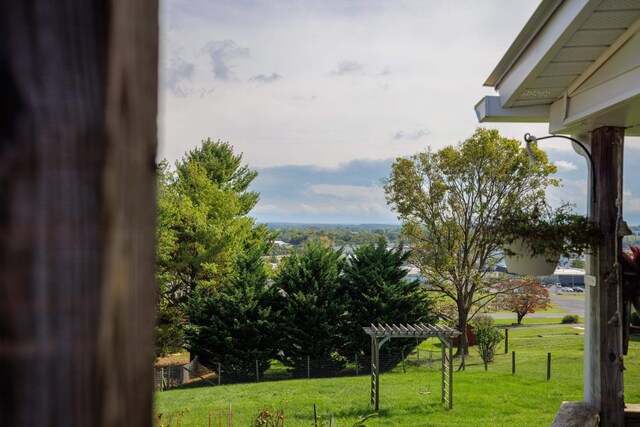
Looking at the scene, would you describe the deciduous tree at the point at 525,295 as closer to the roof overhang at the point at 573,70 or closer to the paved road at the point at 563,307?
the paved road at the point at 563,307

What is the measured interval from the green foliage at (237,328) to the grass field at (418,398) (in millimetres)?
1534

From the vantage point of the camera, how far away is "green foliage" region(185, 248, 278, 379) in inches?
505

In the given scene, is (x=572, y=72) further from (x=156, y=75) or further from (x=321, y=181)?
(x=321, y=181)

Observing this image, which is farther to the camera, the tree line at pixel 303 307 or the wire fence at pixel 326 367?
the tree line at pixel 303 307

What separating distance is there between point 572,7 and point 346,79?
14.7 m

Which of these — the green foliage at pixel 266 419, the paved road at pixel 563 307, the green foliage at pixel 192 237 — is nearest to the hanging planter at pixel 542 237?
the green foliage at pixel 266 419

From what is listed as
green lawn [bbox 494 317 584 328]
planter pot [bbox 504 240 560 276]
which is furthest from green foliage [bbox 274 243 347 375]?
green lawn [bbox 494 317 584 328]

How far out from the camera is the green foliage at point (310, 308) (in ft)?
42.7

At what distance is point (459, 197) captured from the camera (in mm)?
14133

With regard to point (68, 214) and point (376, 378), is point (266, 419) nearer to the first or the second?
point (376, 378)

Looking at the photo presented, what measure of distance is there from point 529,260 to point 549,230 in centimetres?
23

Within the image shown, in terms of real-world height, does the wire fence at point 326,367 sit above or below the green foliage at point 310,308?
below

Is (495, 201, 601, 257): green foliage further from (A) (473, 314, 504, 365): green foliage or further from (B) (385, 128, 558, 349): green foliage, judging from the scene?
(B) (385, 128, 558, 349): green foliage

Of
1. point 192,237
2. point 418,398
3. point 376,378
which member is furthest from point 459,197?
point 192,237
